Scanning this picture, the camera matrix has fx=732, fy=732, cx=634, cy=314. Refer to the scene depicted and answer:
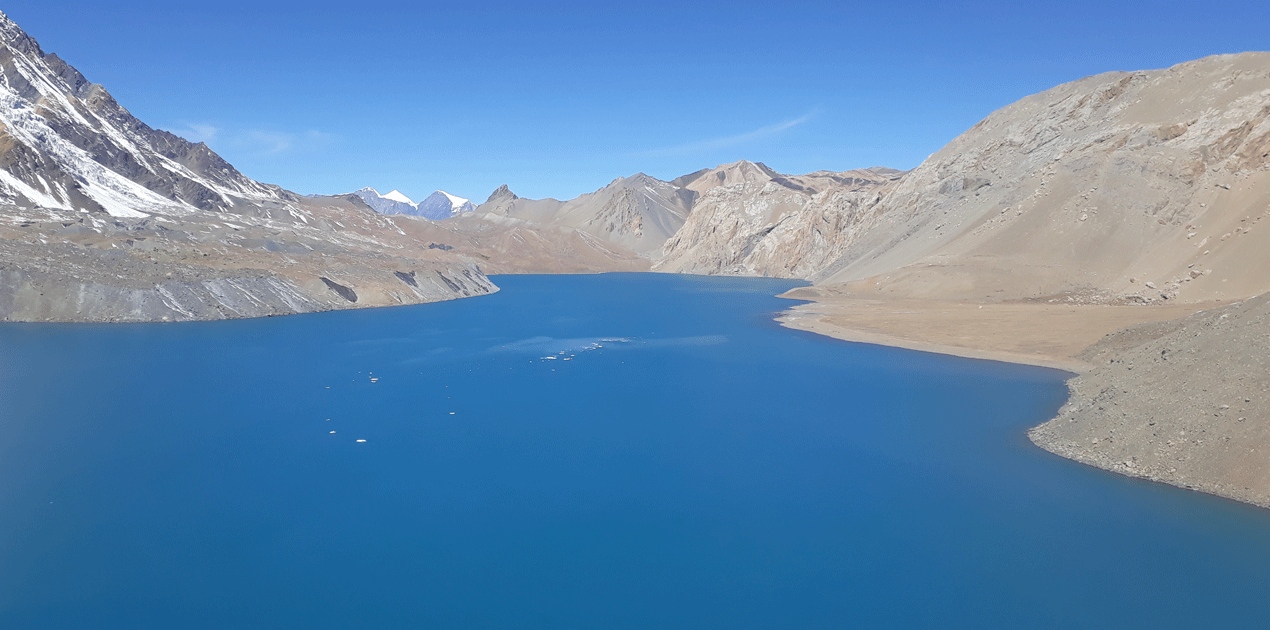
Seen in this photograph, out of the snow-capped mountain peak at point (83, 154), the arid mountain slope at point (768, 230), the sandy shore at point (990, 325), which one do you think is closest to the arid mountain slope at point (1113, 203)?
the sandy shore at point (990, 325)

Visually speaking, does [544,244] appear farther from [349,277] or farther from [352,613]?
[352,613]

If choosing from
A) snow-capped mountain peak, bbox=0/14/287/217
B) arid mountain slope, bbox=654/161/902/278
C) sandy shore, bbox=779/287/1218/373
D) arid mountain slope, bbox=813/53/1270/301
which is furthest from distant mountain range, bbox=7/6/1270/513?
sandy shore, bbox=779/287/1218/373

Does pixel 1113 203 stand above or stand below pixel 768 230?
below

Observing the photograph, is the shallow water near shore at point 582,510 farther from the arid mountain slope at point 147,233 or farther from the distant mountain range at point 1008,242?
the arid mountain slope at point 147,233

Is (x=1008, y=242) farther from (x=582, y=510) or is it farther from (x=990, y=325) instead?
(x=582, y=510)

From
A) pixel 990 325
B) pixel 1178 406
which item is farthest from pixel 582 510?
pixel 990 325

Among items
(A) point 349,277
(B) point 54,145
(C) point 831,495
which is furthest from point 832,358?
(B) point 54,145
